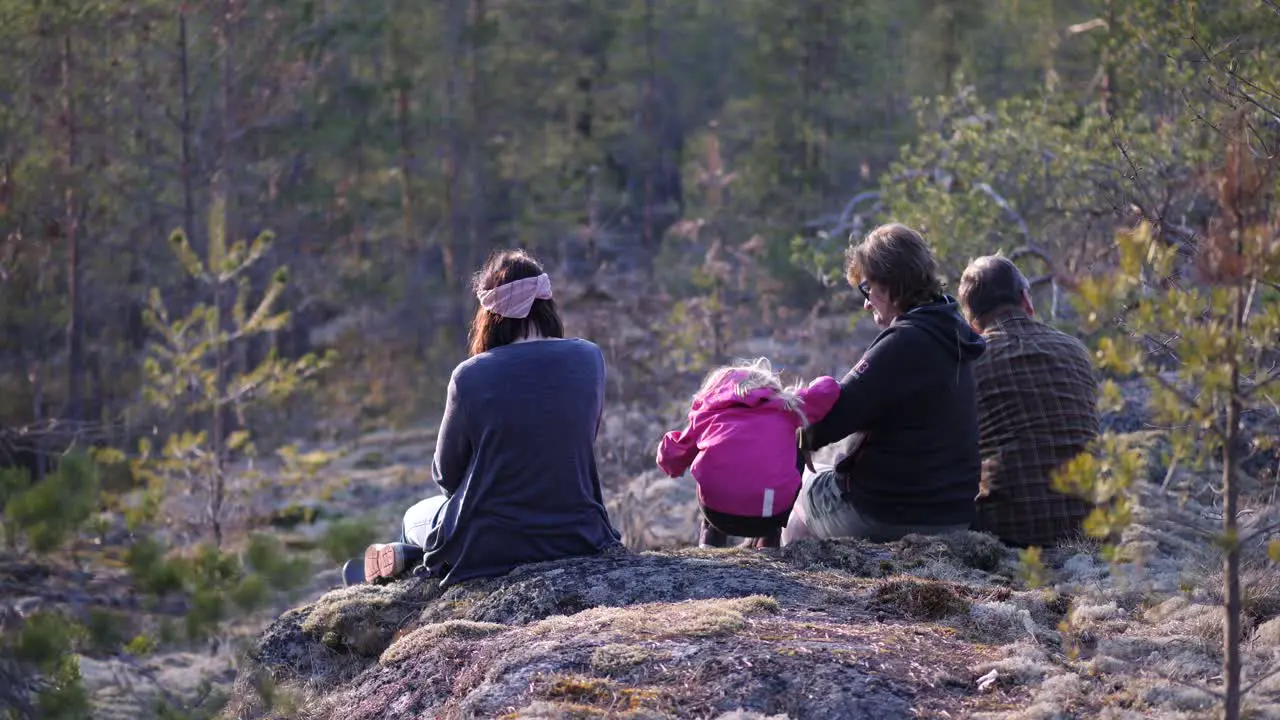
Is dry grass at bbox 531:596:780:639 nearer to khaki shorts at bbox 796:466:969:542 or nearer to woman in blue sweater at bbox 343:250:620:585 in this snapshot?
woman in blue sweater at bbox 343:250:620:585

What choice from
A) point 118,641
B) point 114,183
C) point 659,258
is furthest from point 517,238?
point 118,641

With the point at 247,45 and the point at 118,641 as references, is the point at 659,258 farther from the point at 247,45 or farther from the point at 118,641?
the point at 118,641

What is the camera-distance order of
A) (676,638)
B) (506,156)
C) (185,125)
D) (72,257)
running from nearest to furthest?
(676,638) → (185,125) → (72,257) → (506,156)

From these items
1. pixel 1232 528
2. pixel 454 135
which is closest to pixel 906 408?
pixel 1232 528

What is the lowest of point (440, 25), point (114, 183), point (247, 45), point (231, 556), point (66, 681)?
point (66, 681)

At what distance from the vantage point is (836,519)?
5656 mm

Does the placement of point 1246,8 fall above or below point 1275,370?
above

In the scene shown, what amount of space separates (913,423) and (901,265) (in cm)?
64

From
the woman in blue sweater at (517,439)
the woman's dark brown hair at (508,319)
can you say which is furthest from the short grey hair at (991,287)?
the woman's dark brown hair at (508,319)

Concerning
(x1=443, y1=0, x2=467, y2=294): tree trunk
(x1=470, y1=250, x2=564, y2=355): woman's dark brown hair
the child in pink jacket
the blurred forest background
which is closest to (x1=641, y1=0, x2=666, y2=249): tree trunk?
the blurred forest background

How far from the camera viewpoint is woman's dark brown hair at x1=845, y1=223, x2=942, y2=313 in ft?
17.1

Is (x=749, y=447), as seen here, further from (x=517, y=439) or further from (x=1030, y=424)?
(x=1030, y=424)

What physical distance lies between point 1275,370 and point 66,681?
3.58 m

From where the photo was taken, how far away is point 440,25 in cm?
2519
